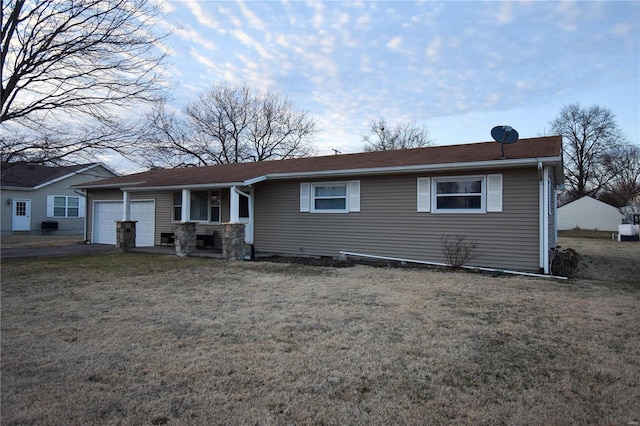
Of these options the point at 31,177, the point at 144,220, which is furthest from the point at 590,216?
the point at 31,177

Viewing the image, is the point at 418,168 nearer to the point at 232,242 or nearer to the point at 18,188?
the point at 232,242

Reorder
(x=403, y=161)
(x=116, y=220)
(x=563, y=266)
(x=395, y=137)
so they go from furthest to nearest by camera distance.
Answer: (x=395, y=137), (x=116, y=220), (x=403, y=161), (x=563, y=266)

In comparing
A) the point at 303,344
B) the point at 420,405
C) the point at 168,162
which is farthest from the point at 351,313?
the point at 168,162

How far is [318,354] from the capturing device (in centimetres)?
386

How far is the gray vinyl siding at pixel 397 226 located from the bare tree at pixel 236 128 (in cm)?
1869

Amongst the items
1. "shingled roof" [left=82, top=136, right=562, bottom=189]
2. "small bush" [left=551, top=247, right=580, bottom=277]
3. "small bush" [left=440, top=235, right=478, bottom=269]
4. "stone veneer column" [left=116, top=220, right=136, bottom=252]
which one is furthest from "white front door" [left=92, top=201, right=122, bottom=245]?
"small bush" [left=551, top=247, right=580, bottom=277]

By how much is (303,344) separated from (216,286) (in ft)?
12.7

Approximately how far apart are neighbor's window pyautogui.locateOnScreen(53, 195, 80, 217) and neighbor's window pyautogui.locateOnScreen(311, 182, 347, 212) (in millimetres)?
20009

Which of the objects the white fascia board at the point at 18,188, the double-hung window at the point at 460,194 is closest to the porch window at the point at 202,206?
the double-hung window at the point at 460,194

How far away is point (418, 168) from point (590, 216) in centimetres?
3514

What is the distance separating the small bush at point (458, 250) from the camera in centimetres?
999

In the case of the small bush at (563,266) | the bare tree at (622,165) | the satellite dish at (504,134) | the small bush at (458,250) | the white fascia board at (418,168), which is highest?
the bare tree at (622,165)

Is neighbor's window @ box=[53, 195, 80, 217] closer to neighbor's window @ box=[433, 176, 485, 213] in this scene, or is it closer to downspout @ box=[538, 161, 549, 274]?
neighbor's window @ box=[433, 176, 485, 213]

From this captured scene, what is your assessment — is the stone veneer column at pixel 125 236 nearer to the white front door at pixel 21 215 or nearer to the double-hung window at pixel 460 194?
the double-hung window at pixel 460 194
